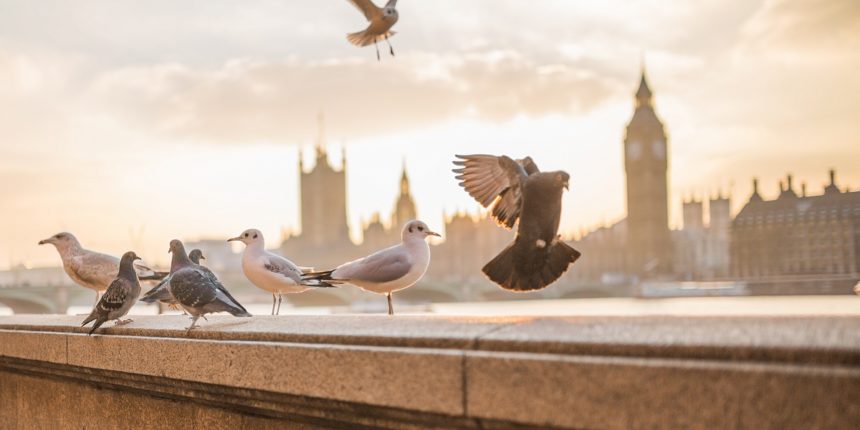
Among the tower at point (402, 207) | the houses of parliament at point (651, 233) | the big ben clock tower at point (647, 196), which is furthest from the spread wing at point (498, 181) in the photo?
the big ben clock tower at point (647, 196)

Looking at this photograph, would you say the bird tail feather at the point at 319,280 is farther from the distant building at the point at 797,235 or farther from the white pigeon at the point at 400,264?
the distant building at the point at 797,235

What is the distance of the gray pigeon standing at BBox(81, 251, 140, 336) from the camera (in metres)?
3.39

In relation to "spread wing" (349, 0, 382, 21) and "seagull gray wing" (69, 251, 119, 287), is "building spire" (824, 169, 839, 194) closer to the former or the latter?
"seagull gray wing" (69, 251, 119, 287)

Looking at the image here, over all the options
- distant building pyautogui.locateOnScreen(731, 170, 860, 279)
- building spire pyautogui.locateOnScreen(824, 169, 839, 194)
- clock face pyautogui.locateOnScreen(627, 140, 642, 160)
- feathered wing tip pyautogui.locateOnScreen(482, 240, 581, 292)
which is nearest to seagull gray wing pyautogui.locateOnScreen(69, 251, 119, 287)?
feathered wing tip pyautogui.locateOnScreen(482, 240, 581, 292)

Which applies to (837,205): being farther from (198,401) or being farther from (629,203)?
(198,401)

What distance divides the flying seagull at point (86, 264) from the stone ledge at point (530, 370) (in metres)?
2.26

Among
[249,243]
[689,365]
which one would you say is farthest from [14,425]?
[689,365]

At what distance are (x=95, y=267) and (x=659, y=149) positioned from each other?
120 m

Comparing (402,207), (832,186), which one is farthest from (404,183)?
(832,186)

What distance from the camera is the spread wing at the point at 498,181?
10.2 ft

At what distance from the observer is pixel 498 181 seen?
10.8 feet

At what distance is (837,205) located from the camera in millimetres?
89062

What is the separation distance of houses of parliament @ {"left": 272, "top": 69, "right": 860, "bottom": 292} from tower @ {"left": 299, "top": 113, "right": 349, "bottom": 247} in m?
0.15

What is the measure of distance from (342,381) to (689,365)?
939 mm
